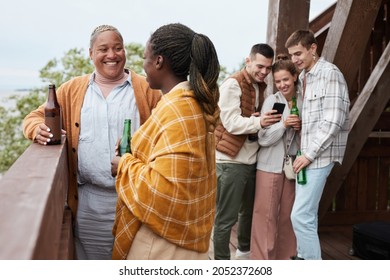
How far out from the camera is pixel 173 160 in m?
1.75

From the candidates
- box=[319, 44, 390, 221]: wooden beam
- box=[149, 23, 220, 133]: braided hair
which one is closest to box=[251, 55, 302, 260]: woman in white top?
box=[319, 44, 390, 221]: wooden beam

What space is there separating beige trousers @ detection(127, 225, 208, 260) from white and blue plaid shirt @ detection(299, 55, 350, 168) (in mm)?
1383

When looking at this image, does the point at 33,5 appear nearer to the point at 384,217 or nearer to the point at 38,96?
the point at 38,96

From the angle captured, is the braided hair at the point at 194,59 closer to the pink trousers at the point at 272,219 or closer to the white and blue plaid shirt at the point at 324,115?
the white and blue plaid shirt at the point at 324,115

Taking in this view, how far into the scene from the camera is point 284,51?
12.1 ft

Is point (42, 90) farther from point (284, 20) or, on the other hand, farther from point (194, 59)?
point (194, 59)

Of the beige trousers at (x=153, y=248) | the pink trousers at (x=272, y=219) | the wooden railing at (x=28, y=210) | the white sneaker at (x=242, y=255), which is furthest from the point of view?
the white sneaker at (x=242, y=255)

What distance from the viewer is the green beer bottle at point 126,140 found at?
2070 mm

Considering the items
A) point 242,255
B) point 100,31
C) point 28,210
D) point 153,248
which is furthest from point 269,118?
point 28,210

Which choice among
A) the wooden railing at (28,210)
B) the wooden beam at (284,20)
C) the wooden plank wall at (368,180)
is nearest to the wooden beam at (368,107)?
the wooden beam at (284,20)

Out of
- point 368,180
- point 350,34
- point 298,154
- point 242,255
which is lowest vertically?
point 242,255

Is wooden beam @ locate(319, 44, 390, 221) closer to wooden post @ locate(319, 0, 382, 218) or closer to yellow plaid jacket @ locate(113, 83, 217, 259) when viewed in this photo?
wooden post @ locate(319, 0, 382, 218)

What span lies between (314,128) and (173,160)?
1540mm

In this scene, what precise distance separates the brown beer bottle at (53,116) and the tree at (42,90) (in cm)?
949
